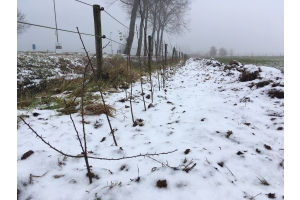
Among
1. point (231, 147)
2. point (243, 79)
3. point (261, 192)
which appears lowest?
point (261, 192)

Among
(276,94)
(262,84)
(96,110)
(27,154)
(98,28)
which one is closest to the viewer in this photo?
(27,154)

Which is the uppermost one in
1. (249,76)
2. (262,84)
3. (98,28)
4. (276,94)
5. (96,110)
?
(98,28)

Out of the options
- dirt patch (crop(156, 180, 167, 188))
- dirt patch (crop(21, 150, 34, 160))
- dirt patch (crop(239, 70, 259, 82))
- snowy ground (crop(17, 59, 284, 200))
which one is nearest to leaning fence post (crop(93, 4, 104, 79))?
snowy ground (crop(17, 59, 284, 200))

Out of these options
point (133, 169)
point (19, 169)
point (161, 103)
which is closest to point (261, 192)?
point (133, 169)

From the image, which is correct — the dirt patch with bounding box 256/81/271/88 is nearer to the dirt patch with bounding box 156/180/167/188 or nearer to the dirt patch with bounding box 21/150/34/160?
the dirt patch with bounding box 156/180/167/188

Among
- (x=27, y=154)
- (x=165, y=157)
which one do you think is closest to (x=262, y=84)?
(x=165, y=157)

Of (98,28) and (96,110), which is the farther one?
(98,28)

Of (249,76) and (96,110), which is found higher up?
(249,76)

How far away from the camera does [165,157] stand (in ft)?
5.02

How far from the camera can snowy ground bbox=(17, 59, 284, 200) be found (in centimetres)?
115

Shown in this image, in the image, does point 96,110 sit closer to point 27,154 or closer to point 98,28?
point 27,154
